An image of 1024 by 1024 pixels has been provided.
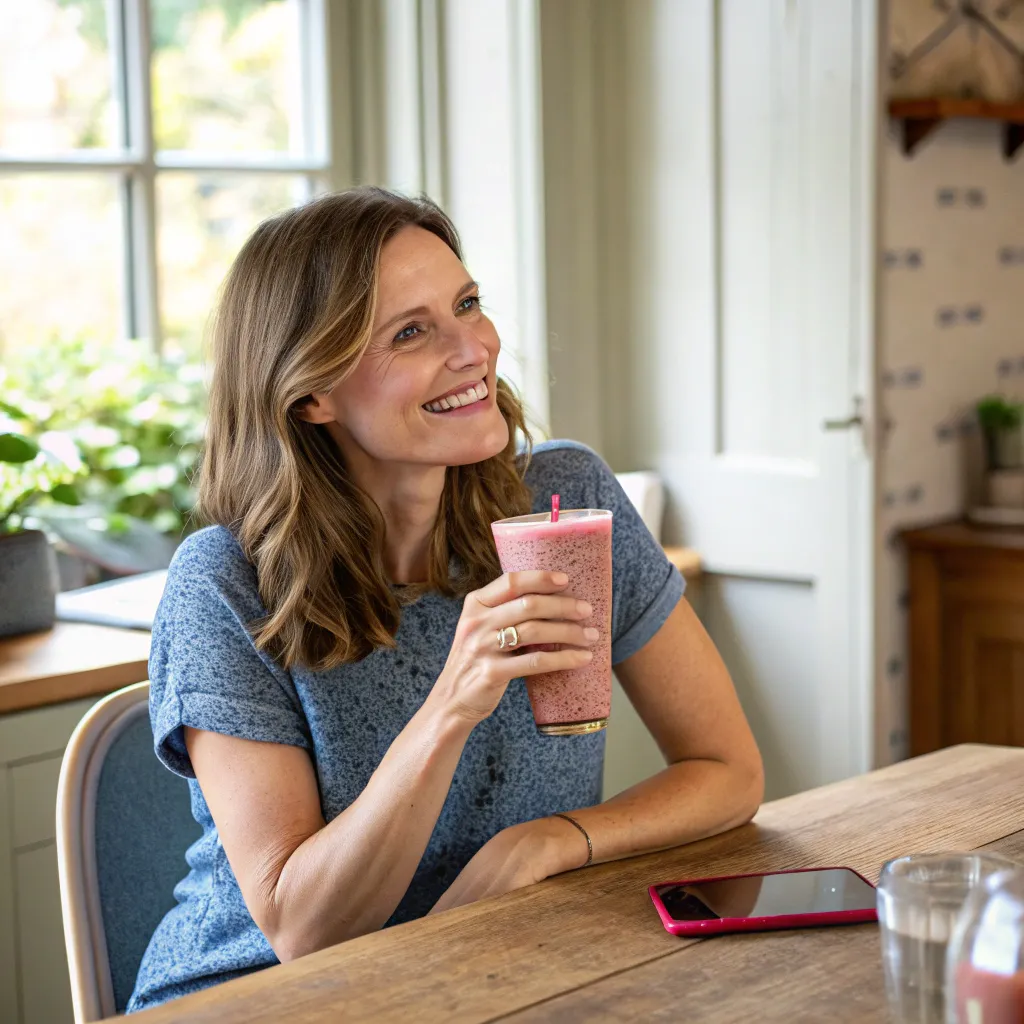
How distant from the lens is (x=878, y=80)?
2.95 metres

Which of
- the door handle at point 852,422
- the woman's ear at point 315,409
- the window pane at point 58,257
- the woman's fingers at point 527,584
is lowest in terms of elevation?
the woman's fingers at point 527,584

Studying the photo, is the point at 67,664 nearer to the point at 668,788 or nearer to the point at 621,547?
the point at 621,547

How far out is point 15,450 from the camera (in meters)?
2.42

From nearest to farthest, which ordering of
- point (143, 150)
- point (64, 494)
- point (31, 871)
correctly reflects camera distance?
point (31, 871) → point (64, 494) → point (143, 150)

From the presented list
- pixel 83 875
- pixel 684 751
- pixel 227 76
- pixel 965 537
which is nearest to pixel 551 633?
Answer: pixel 684 751

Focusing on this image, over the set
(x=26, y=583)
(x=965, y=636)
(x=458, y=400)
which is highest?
(x=458, y=400)

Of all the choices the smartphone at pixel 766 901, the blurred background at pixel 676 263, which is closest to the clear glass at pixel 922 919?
the smartphone at pixel 766 901

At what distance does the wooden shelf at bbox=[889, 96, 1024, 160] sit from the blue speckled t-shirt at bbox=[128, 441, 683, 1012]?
1895 mm

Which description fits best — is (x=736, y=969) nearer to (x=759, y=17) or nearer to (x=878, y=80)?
(x=878, y=80)

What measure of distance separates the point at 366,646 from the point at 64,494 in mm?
1225

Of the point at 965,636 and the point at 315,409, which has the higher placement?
the point at 315,409

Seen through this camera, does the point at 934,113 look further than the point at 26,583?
Yes

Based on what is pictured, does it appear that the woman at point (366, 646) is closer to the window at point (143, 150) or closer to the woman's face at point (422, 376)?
the woman's face at point (422, 376)

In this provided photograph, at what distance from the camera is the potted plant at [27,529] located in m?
2.45
